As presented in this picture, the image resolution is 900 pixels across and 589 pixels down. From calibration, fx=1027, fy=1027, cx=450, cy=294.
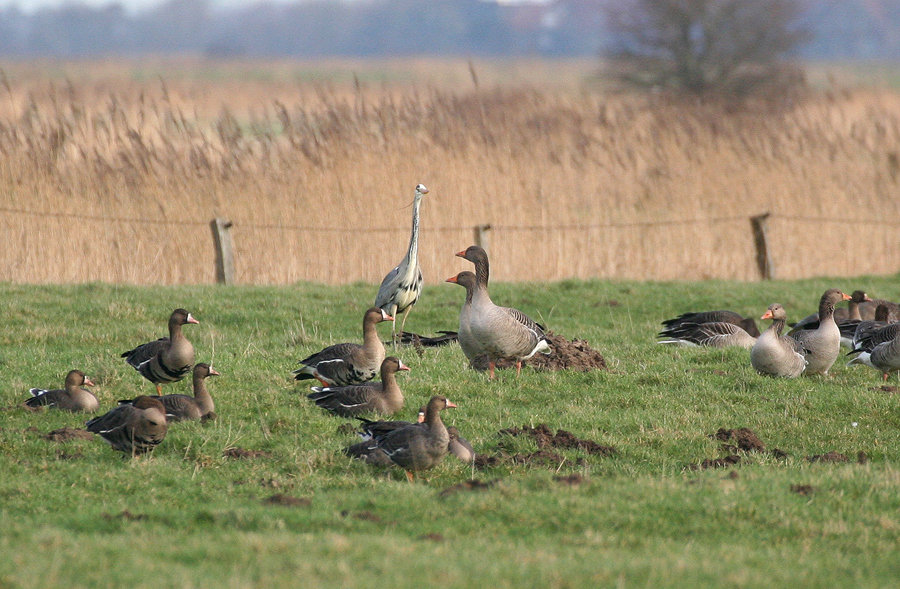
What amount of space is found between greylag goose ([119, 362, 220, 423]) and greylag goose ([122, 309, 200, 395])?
0.67m

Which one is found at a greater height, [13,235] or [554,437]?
[13,235]

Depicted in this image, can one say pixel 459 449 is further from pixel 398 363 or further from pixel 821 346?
pixel 821 346

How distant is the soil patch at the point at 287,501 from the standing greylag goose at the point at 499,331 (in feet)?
13.4

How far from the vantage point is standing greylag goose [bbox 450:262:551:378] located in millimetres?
11227

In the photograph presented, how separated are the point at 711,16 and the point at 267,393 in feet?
115

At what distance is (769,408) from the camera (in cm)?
1083

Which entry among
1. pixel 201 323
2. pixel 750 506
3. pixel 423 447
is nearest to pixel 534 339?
pixel 423 447

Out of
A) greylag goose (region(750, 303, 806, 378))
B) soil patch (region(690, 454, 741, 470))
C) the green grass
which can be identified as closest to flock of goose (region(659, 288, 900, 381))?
greylag goose (region(750, 303, 806, 378))

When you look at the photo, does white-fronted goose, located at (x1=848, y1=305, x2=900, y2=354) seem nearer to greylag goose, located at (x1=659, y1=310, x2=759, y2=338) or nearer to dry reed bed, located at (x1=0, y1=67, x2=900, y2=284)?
greylag goose, located at (x1=659, y1=310, x2=759, y2=338)

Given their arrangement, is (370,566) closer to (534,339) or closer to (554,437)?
(554,437)

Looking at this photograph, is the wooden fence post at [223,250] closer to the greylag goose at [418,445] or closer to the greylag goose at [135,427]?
the greylag goose at [135,427]

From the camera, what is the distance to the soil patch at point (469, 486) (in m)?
7.83

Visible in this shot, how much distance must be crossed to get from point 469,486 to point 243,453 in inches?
A: 81.4

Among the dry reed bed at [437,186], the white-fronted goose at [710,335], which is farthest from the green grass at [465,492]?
the dry reed bed at [437,186]
